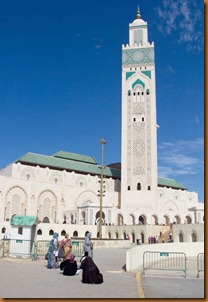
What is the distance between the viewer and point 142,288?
6.87 metres

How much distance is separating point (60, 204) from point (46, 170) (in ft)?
16.8

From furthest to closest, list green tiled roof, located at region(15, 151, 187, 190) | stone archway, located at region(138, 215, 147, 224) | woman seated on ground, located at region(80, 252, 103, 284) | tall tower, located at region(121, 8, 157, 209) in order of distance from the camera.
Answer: green tiled roof, located at region(15, 151, 187, 190)
tall tower, located at region(121, 8, 157, 209)
stone archway, located at region(138, 215, 147, 224)
woman seated on ground, located at region(80, 252, 103, 284)

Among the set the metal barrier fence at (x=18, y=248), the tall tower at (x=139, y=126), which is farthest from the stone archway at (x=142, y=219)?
the metal barrier fence at (x=18, y=248)

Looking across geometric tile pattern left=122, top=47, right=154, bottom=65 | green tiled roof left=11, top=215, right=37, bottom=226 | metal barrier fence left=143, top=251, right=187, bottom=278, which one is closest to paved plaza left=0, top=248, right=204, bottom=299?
metal barrier fence left=143, top=251, right=187, bottom=278

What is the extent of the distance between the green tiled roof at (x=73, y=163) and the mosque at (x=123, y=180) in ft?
0.44

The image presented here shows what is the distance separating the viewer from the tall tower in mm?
46688

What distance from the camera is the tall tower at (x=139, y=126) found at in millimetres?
46688

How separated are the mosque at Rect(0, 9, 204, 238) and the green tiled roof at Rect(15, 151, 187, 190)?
0.44 feet

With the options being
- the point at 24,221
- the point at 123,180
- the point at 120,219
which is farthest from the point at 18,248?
the point at 123,180

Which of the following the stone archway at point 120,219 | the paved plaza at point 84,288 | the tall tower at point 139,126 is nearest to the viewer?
the paved plaza at point 84,288

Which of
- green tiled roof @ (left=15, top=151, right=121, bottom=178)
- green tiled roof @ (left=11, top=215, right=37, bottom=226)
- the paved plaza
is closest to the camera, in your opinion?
the paved plaza

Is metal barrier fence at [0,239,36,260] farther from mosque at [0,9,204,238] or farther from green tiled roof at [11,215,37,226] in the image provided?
mosque at [0,9,204,238]

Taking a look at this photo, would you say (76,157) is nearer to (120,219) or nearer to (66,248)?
(120,219)

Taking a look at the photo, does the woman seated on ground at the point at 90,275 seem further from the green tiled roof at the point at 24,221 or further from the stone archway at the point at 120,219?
the stone archway at the point at 120,219
